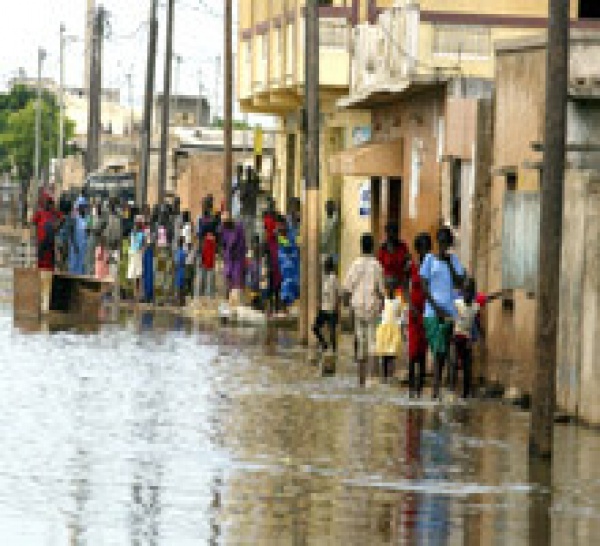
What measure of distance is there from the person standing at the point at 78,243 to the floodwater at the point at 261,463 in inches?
755

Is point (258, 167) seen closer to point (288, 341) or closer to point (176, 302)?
point (176, 302)

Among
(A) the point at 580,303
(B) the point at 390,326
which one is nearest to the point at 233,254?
(B) the point at 390,326

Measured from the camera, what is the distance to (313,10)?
101 ft

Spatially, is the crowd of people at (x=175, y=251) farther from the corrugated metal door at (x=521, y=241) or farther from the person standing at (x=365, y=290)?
the corrugated metal door at (x=521, y=241)

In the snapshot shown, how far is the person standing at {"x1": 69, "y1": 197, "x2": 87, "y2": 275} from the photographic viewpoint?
45.6m

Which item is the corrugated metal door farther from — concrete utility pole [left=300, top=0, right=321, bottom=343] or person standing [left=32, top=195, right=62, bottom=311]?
person standing [left=32, top=195, right=62, bottom=311]

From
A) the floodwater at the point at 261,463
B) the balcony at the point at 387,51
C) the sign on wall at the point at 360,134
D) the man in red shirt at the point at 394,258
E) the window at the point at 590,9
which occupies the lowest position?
the floodwater at the point at 261,463

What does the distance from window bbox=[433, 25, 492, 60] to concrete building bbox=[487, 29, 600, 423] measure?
7812mm

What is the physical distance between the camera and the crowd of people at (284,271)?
74.4ft

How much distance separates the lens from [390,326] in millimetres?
24125

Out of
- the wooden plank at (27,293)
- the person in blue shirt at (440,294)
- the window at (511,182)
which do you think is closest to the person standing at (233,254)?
the wooden plank at (27,293)

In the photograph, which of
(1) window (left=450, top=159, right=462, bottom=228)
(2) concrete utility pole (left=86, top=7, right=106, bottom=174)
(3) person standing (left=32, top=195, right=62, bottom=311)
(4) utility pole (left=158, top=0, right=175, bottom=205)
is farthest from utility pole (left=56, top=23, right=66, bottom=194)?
(1) window (left=450, top=159, right=462, bottom=228)

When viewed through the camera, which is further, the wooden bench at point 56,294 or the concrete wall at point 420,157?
the wooden bench at point 56,294

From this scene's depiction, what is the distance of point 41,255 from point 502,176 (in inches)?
709
